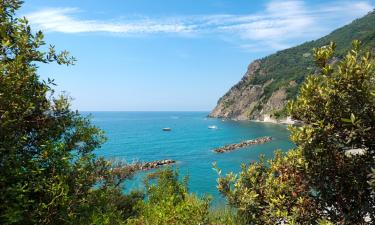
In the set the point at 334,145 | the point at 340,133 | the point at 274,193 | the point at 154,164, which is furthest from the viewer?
the point at 154,164

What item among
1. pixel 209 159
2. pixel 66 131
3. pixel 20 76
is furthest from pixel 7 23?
pixel 209 159

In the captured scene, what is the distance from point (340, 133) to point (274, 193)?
1.98 meters

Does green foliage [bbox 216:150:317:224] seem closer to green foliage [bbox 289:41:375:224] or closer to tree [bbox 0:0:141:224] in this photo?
green foliage [bbox 289:41:375:224]

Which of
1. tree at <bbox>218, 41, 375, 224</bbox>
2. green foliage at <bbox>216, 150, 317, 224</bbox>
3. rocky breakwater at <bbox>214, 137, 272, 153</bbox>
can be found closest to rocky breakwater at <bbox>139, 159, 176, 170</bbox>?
rocky breakwater at <bbox>214, 137, 272, 153</bbox>

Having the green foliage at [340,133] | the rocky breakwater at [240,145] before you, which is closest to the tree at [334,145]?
the green foliage at [340,133]

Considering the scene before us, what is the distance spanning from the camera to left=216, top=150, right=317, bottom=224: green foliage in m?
7.24

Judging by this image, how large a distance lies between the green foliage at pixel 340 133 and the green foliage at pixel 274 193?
1.04 feet

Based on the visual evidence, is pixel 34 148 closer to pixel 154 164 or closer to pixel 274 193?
pixel 274 193

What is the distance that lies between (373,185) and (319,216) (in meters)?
1.55

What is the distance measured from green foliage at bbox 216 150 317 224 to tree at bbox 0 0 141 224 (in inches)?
121

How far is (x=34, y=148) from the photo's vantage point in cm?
704

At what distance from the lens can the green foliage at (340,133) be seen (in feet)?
21.3

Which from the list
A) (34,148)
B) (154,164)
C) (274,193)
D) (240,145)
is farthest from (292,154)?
(240,145)

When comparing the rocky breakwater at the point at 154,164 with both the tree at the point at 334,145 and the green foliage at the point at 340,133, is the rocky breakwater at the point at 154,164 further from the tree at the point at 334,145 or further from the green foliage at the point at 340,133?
the green foliage at the point at 340,133
